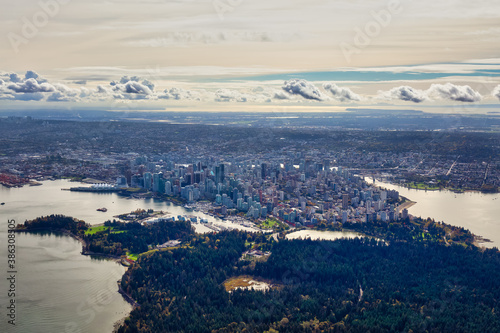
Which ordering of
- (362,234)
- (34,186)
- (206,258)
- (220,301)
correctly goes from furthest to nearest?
1. (34,186)
2. (362,234)
3. (206,258)
4. (220,301)

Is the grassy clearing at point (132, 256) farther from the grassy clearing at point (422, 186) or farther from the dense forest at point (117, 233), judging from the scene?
the grassy clearing at point (422, 186)

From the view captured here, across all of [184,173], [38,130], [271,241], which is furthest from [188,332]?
[38,130]

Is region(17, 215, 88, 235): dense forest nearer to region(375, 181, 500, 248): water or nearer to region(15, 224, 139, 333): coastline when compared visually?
region(15, 224, 139, 333): coastline

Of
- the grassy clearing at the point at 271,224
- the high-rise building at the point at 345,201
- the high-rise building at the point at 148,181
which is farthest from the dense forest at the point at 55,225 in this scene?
the high-rise building at the point at 345,201

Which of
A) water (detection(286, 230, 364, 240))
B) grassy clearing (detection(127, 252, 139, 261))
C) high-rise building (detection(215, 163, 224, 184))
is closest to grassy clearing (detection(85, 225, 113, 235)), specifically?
grassy clearing (detection(127, 252, 139, 261))

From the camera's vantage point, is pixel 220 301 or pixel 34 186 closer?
pixel 220 301

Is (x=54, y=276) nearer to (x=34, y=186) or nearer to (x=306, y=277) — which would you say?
(x=306, y=277)
